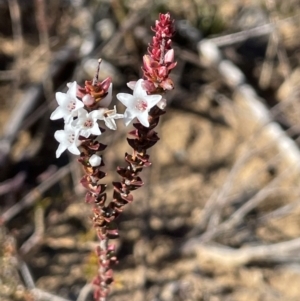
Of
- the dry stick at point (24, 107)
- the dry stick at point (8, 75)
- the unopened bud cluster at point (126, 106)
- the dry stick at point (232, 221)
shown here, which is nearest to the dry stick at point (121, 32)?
the dry stick at point (24, 107)

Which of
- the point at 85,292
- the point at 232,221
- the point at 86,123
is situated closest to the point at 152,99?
the point at 86,123

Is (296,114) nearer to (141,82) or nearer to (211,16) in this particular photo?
(211,16)

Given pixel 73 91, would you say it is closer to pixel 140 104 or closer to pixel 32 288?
pixel 140 104

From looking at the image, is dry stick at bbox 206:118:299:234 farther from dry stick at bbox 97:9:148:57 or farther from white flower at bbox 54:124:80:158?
white flower at bbox 54:124:80:158

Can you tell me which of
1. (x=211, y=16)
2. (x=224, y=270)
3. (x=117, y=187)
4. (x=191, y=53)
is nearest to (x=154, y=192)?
(x=224, y=270)

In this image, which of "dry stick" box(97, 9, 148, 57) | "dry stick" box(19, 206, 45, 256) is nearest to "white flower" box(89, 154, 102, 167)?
"dry stick" box(19, 206, 45, 256)

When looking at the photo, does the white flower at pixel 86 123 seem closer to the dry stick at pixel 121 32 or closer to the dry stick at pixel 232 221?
the dry stick at pixel 232 221
